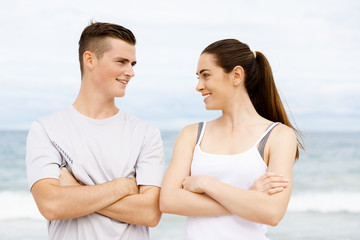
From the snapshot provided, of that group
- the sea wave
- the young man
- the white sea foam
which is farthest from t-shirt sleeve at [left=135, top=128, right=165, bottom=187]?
the white sea foam

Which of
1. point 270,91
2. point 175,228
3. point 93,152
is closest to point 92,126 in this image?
point 93,152

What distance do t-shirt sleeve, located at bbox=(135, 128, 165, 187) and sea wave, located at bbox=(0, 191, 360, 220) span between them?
21.9 ft

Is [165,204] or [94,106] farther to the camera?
[94,106]

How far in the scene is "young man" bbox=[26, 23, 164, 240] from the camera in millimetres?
2631

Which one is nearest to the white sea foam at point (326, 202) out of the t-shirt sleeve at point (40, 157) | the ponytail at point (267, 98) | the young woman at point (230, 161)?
the ponytail at point (267, 98)

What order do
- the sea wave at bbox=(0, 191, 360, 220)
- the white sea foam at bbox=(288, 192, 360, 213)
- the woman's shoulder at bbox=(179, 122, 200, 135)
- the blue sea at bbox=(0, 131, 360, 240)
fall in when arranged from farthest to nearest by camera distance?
the white sea foam at bbox=(288, 192, 360, 213) → the sea wave at bbox=(0, 191, 360, 220) → the blue sea at bbox=(0, 131, 360, 240) → the woman's shoulder at bbox=(179, 122, 200, 135)

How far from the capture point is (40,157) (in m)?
2.75

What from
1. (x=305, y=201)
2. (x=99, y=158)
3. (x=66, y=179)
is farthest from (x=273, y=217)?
(x=305, y=201)

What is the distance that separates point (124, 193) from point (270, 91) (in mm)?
1120

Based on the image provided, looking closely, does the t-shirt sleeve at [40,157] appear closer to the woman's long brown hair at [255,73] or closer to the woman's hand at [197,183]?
the woman's hand at [197,183]

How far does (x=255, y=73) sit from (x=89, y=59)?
104 centimetres

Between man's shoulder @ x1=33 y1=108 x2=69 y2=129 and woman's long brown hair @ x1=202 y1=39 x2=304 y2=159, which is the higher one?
woman's long brown hair @ x1=202 y1=39 x2=304 y2=159

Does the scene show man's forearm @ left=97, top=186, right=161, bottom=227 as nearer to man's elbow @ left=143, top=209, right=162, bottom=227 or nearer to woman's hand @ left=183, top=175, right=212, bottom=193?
man's elbow @ left=143, top=209, right=162, bottom=227

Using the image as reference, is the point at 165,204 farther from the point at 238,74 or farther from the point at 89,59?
the point at 89,59
